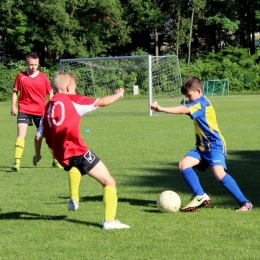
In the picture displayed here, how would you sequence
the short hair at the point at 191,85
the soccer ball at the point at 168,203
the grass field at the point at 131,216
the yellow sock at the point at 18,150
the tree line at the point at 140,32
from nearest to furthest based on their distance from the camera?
the grass field at the point at 131,216
the soccer ball at the point at 168,203
the short hair at the point at 191,85
the yellow sock at the point at 18,150
the tree line at the point at 140,32

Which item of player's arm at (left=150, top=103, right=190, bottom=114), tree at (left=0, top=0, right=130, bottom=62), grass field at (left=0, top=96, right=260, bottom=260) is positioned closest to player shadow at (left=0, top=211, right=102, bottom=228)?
grass field at (left=0, top=96, right=260, bottom=260)

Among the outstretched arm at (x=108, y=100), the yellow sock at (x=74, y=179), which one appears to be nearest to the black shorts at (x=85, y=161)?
the yellow sock at (x=74, y=179)

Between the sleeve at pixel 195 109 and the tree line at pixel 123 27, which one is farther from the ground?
the tree line at pixel 123 27

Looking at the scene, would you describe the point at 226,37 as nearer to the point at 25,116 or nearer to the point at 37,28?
the point at 37,28

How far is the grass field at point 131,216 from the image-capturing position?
495 centimetres

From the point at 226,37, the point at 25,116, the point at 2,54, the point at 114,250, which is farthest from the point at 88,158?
the point at 226,37

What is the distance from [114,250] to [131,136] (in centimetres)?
1048

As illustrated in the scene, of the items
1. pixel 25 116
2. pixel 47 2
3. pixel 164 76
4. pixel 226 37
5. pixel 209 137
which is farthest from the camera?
pixel 226 37

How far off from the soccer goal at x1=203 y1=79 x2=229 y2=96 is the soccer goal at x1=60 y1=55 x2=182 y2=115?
643 inches

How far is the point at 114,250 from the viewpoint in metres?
4.95

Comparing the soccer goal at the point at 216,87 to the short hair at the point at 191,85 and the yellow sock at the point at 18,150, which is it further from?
the short hair at the point at 191,85

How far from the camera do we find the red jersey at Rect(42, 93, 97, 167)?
18.9ft

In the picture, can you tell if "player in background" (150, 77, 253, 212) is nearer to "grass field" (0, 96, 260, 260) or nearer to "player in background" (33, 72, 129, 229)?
"grass field" (0, 96, 260, 260)

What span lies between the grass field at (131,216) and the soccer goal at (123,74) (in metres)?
14.4
